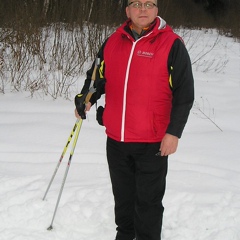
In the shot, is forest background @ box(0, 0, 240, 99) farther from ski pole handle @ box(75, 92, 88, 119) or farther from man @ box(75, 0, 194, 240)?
man @ box(75, 0, 194, 240)

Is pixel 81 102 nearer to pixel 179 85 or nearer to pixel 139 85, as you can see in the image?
pixel 139 85

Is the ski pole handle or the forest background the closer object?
the ski pole handle

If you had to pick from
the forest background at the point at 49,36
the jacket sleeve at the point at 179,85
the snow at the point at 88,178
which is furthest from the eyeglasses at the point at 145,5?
the forest background at the point at 49,36

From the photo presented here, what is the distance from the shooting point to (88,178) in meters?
3.07

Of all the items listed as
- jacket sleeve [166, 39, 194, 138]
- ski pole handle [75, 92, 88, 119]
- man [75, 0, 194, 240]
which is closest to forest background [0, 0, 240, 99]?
ski pole handle [75, 92, 88, 119]

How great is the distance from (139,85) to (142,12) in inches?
14.8

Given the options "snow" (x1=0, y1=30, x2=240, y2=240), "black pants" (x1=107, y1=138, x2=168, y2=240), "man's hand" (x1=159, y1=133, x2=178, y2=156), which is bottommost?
"snow" (x1=0, y1=30, x2=240, y2=240)

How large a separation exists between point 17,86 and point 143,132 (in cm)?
384

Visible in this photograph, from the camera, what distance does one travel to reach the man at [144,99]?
67.2 inches

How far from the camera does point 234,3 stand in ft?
72.7

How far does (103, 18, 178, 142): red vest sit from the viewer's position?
1716mm

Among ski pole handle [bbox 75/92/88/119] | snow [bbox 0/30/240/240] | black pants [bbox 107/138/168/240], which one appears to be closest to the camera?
black pants [bbox 107/138/168/240]

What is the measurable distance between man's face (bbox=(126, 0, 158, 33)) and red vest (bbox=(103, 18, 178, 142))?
0.17 ft

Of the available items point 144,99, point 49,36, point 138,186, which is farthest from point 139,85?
point 49,36
